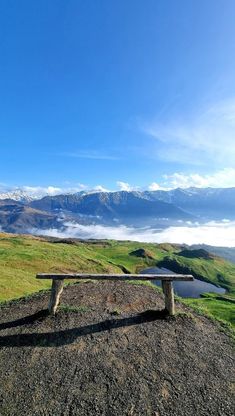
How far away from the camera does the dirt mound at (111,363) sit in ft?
43.3

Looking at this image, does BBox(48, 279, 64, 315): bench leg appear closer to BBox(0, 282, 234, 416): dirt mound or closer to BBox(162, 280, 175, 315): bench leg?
BBox(0, 282, 234, 416): dirt mound

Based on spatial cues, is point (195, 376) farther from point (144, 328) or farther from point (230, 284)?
point (230, 284)

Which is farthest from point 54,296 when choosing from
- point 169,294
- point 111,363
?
point 169,294

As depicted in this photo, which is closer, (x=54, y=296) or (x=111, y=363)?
(x=111, y=363)

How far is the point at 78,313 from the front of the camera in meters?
20.3

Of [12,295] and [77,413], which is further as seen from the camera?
[12,295]

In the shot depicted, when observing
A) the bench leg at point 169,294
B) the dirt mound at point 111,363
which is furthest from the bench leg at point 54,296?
the bench leg at point 169,294

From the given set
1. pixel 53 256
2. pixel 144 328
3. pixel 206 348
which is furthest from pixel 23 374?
pixel 53 256

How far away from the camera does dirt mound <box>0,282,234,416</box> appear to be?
43.3 ft

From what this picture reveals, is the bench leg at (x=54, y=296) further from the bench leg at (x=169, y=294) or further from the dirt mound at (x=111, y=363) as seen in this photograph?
the bench leg at (x=169, y=294)

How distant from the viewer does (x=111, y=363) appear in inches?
610

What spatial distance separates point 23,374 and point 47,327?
3823 mm

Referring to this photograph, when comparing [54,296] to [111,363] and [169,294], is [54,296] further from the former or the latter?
[169,294]

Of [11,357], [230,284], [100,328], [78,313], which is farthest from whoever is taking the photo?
[230,284]
